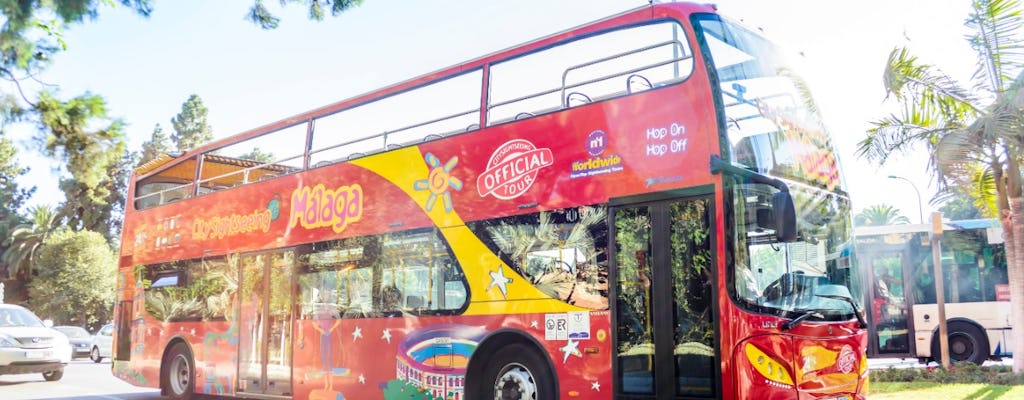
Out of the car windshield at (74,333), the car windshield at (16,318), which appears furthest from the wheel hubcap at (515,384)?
the car windshield at (74,333)

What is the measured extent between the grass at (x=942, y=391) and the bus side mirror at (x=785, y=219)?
6566 millimetres

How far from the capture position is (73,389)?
53.4ft

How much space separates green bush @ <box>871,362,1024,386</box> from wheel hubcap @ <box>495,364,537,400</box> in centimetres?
857

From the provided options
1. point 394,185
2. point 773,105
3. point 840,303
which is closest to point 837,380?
point 840,303

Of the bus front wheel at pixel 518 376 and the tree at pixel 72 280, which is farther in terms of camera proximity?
the tree at pixel 72 280

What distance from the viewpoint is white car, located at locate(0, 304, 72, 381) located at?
16.8 metres

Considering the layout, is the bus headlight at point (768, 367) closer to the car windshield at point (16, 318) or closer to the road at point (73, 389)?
the road at point (73, 389)

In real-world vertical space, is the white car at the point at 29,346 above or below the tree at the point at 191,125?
below

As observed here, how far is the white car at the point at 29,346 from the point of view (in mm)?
16844

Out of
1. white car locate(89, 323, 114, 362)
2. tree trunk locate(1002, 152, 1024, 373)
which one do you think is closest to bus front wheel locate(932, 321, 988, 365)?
tree trunk locate(1002, 152, 1024, 373)

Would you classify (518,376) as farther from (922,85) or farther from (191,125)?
(191,125)

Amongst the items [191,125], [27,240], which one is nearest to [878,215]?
[191,125]

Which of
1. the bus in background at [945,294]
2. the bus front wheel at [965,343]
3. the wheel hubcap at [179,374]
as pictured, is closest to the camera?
the wheel hubcap at [179,374]

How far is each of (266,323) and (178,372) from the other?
9.35 ft
